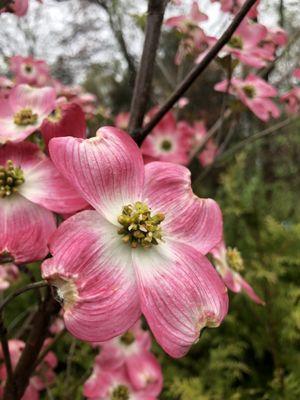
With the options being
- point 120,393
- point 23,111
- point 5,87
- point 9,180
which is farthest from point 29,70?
point 120,393

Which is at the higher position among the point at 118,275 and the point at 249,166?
the point at 118,275

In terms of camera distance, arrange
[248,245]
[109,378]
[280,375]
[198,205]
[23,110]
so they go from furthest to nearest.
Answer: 1. [248,245]
2. [280,375]
3. [109,378]
4. [23,110]
5. [198,205]

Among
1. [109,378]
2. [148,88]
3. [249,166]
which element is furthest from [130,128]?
[249,166]

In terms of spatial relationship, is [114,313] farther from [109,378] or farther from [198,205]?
[109,378]

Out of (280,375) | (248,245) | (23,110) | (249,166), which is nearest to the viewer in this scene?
(23,110)

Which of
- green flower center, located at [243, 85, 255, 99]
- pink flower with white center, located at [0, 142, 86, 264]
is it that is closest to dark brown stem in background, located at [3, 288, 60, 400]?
pink flower with white center, located at [0, 142, 86, 264]

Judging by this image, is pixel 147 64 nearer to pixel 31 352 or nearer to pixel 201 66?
pixel 201 66

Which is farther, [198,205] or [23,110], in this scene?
[23,110]

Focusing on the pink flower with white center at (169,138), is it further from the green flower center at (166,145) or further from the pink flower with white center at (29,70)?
the pink flower with white center at (29,70)

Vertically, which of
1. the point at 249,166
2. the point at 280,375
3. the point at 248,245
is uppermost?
the point at 280,375
